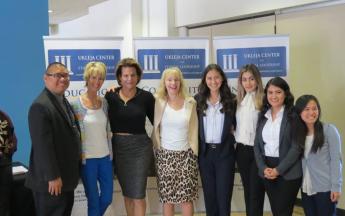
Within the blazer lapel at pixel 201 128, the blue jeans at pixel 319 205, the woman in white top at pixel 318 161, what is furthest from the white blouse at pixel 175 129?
the blue jeans at pixel 319 205

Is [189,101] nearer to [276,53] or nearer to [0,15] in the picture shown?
Result: [276,53]

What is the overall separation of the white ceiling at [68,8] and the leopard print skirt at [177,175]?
5.64m

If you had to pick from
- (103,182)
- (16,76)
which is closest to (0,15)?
(16,76)

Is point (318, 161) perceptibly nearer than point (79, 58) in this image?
Yes

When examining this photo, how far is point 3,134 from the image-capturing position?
112 inches

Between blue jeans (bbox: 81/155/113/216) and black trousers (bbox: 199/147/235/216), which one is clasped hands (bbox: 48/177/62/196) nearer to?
blue jeans (bbox: 81/155/113/216)

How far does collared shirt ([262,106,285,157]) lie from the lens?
9.74 ft

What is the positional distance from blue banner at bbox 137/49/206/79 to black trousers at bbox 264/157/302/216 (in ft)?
4.75

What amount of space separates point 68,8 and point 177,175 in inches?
259

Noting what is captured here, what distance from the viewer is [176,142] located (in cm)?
329

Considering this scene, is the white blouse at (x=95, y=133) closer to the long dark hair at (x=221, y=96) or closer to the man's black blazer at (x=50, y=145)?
the man's black blazer at (x=50, y=145)

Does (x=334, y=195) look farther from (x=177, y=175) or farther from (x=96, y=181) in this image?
(x=96, y=181)

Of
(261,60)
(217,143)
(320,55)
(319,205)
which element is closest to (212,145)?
(217,143)

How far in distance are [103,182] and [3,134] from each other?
2.79 ft
